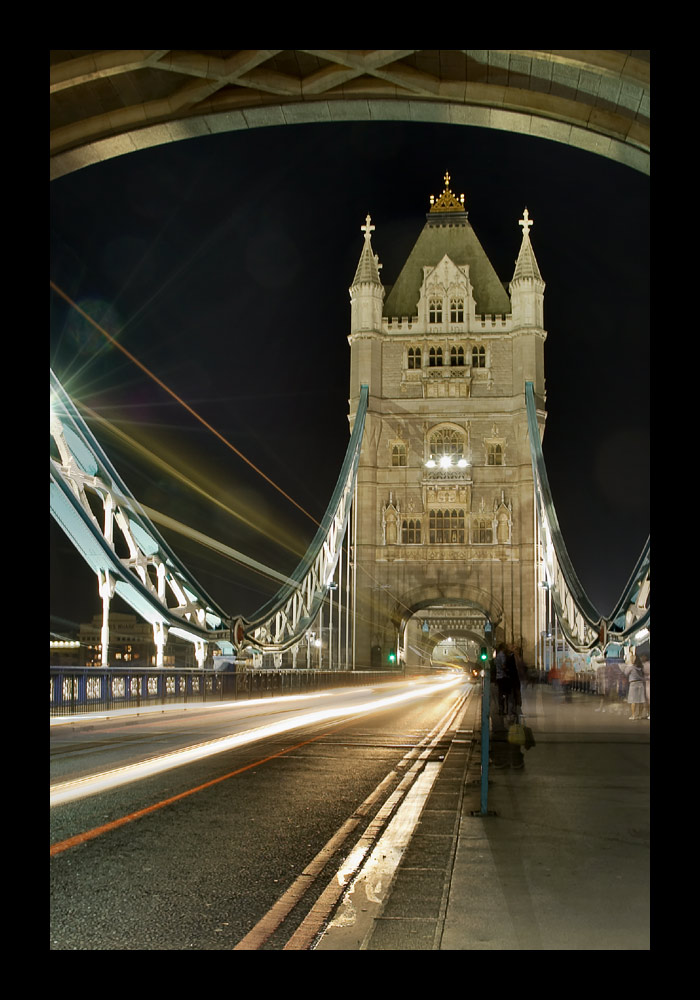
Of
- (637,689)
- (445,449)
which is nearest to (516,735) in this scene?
(637,689)

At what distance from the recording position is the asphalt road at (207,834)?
454cm

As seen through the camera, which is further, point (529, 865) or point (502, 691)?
point (502, 691)

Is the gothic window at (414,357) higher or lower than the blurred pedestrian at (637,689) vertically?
higher

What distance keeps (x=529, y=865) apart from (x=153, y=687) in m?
17.0

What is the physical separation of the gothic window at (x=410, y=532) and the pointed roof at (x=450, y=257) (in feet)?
46.0

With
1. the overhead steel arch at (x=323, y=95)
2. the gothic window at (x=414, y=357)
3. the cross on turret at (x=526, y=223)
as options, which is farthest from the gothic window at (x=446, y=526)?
the overhead steel arch at (x=323, y=95)

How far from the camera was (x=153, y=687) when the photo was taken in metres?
22.0

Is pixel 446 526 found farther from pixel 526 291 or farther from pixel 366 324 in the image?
pixel 526 291

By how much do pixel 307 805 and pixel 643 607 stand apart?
13.7 m

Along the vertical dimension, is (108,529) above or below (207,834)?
above

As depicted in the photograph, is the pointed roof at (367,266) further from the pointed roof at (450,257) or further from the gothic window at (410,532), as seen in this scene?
the gothic window at (410,532)

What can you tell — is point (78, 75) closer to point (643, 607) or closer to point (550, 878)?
point (550, 878)
